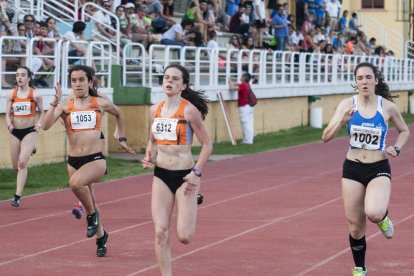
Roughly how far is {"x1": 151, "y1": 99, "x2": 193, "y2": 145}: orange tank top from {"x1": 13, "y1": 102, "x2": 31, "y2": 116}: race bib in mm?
7672

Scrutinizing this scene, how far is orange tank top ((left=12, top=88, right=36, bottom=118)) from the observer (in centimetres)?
1811

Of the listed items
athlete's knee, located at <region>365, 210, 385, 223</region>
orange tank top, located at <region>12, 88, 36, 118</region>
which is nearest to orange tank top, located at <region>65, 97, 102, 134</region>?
athlete's knee, located at <region>365, 210, 385, 223</region>

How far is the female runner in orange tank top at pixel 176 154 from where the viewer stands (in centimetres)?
1038

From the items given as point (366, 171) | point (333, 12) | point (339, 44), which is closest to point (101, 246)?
point (366, 171)

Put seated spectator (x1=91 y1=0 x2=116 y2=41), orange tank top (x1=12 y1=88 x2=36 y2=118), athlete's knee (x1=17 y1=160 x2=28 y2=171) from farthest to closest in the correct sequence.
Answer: seated spectator (x1=91 y1=0 x2=116 y2=41) → orange tank top (x1=12 y1=88 x2=36 y2=118) → athlete's knee (x1=17 y1=160 x2=28 y2=171)

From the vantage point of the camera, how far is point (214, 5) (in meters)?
38.5

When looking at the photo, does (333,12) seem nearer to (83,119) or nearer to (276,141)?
(276,141)

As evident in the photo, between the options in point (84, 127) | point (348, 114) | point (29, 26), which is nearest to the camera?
point (348, 114)

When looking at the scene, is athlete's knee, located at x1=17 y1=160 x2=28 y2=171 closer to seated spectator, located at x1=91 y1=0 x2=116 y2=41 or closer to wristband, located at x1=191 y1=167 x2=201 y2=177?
wristband, located at x1=191 y1=167 x2=201 y2=177

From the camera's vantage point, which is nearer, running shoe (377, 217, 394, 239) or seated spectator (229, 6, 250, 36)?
running shoe (377, 217, 394, 239)

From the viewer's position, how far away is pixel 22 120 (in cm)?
1805

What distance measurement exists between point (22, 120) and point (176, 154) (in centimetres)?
778

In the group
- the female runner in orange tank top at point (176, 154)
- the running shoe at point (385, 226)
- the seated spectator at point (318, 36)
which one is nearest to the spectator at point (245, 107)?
the seated spectator at point (318, 36)

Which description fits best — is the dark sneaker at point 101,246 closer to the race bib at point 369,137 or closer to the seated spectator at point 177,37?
the race bib at point 369,137
